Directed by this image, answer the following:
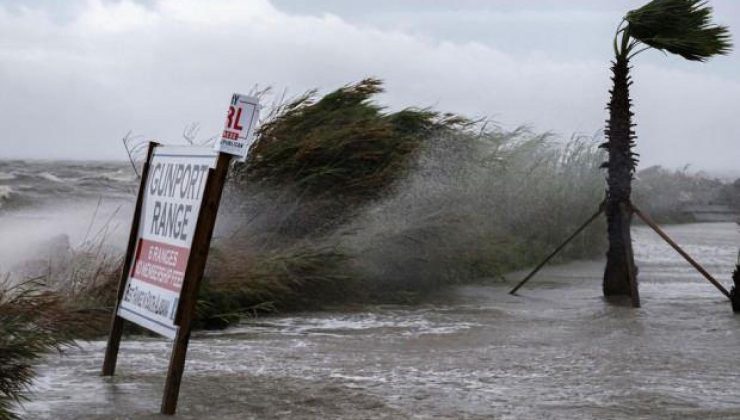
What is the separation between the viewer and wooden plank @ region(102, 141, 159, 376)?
30.9ft

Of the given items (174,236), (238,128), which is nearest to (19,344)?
(174,236)

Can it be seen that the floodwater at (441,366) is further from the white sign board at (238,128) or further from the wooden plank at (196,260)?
the white sign board at (238,128)

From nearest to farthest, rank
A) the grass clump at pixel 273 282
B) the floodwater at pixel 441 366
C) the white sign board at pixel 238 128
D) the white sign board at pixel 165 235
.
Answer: the white sign board at pixel 238 128
the floodwater at pixel 441 366
the white sign board at pixel 165 235
the grass clump at pixel 273 282

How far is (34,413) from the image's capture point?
798 cm

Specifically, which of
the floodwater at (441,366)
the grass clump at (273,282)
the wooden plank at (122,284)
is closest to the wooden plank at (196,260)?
the floodwater at (441,366)

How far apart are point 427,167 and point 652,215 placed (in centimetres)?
2113

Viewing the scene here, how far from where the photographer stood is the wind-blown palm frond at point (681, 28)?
15055 mm

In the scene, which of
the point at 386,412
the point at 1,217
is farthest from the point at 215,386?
the point at 1,217

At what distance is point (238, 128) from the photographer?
8.12 metres

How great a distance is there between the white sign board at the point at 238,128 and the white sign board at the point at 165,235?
31cm

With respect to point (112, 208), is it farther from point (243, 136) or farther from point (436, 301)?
point (243, 136)

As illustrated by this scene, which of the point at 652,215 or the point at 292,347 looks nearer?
the point at 292,347

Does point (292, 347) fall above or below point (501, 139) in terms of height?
below

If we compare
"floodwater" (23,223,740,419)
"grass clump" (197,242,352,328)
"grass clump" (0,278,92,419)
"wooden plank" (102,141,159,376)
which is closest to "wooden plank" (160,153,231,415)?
"floodwater" (23,223,740,419)
